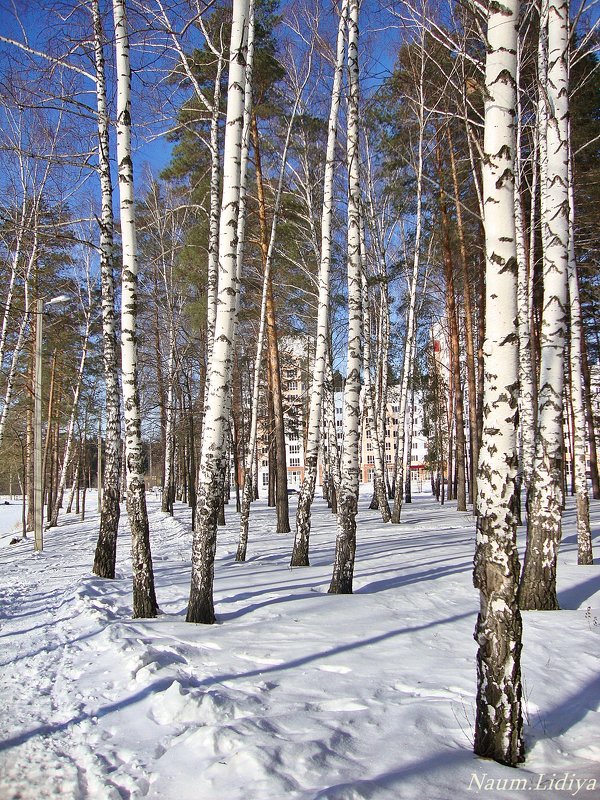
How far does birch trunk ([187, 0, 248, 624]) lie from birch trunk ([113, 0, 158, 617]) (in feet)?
2.58

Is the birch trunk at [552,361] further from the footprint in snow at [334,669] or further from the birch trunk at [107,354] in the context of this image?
the birch trunk at [107,354]

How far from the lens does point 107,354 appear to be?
27.6 ft

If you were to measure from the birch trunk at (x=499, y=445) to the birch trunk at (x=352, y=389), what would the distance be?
3.70m

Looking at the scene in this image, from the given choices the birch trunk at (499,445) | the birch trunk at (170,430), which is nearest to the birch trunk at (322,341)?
the birch trunk at (499,445)

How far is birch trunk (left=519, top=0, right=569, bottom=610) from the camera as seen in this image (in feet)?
19.6

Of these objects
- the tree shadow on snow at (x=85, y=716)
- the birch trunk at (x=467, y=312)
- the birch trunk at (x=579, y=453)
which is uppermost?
the birch trunk at (x=467, y=312)

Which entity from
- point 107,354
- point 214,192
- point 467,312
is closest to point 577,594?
point 107,354

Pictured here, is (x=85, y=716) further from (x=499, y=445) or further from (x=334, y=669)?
(x=499, y=445)

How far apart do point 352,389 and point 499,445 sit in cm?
394

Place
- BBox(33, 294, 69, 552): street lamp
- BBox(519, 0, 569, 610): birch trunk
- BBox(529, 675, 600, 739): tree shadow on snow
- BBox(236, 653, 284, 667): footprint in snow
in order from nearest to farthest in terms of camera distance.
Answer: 1. BBox(529, 675, 600, 739): tree shadow on snow
2. BBox(236, 653, 284, 667): footprint in snow
3. BBox(519, 0, 569, 610): birch trunk
4. BBox(33, 294, 69, 552): street lamp

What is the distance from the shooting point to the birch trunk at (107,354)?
325 inches

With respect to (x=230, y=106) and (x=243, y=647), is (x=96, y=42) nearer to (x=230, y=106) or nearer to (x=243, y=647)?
(x=230, y=106)

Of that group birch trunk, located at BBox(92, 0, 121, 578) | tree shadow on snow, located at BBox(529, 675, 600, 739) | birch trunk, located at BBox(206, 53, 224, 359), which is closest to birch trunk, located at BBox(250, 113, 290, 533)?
birch trunk, located at BBox(206, 53, 224, 359)

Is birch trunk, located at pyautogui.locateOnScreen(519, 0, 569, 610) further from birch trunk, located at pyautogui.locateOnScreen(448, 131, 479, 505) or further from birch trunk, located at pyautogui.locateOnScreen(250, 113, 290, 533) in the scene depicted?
birch trunk, located at pyautogui.locateOnScreen(448, 131, 479, 505)
